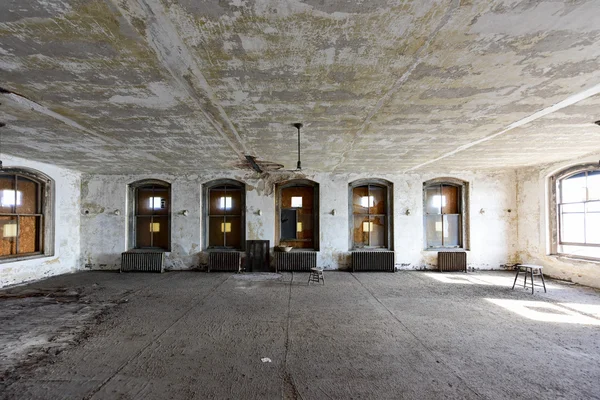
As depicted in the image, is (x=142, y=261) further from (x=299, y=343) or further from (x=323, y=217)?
(x=299, y=343)

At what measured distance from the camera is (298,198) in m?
9.80

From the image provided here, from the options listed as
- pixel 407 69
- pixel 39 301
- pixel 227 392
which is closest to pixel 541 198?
pixel 407 69

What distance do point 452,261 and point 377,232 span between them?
2266 millimetres

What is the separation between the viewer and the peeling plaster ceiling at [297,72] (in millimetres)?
2178

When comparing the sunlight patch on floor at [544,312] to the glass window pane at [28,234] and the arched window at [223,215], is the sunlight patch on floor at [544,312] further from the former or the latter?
the glass window pane at [28,234]

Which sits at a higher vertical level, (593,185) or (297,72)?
(297,72)

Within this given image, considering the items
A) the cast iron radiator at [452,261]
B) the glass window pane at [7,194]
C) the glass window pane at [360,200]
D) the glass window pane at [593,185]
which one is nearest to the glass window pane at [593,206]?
the glass window pane at [593,185]

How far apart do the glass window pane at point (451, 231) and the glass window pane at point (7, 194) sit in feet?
37.9

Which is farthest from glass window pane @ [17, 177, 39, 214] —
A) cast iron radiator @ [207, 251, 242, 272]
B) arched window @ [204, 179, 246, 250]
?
cast iron radiator @ [207, 251, 242, 272]

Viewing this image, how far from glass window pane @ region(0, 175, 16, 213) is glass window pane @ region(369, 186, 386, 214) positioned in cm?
933

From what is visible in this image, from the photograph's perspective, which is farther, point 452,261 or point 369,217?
point 369,217

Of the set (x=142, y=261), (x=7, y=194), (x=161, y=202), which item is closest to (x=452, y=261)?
(x=161, y=202)

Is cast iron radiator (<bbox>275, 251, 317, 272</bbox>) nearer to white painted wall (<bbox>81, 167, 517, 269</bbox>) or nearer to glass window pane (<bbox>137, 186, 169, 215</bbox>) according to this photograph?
white painted wall (<bbox>81, 167, 517, 269</bbox>)

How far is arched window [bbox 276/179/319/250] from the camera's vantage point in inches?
382
